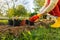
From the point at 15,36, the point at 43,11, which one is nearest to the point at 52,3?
the point at 43,11

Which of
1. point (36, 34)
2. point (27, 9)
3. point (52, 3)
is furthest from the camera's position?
point (27, 9)

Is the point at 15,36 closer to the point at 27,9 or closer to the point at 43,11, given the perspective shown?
the point at 43,11

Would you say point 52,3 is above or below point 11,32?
above

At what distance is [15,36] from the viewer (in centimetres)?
295

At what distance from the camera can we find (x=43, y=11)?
419 centimetres

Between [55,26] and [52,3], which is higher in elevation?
[52,3]

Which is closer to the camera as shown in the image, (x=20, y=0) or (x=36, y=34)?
(x=36, y=34)

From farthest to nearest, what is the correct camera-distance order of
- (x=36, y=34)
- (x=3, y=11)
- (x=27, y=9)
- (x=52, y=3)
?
(x=3, y=11) < (x=27, y=9) < (x=52, y=3) < (x=36, y=34)

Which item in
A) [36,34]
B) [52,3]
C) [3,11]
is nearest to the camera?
[36,34]

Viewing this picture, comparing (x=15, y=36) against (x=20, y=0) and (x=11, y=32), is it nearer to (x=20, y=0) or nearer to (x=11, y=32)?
(x=11, y=32)

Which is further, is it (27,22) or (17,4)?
(17,4)

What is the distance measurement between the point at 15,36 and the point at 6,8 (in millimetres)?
2586

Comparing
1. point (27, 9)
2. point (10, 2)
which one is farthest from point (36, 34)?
point (10, 2)

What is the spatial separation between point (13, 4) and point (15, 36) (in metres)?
2.34
